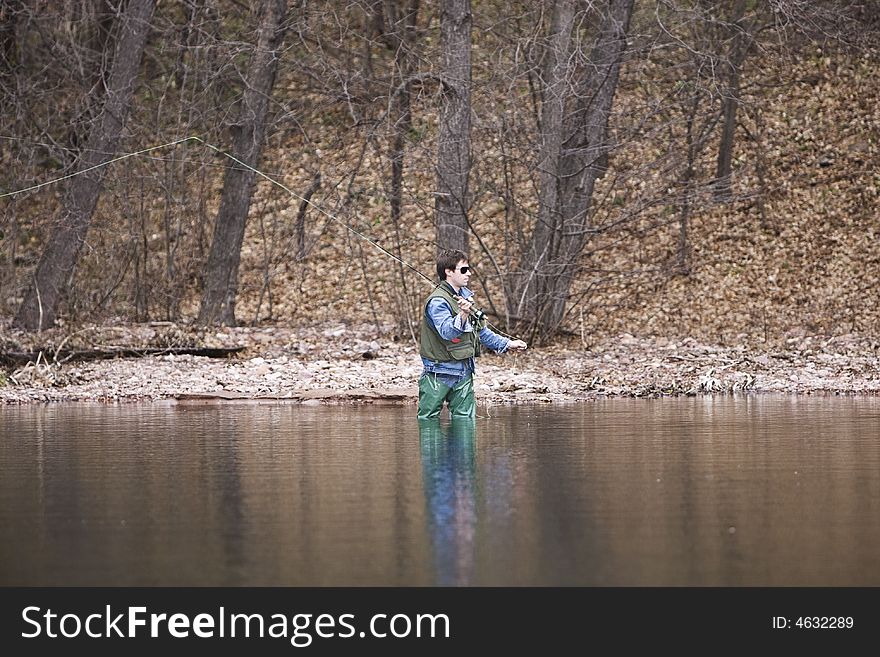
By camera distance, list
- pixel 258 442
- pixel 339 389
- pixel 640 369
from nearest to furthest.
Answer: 1. pixel 258 442
2. pixel 339 389
3. pixel 640 369

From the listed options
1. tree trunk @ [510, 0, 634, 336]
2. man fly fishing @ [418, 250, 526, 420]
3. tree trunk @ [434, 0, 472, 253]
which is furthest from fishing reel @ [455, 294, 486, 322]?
tree trunk @ [434, 0, 472, 253]

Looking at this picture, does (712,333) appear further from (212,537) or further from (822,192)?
(212,537)

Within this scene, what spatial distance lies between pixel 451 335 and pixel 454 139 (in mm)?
10775

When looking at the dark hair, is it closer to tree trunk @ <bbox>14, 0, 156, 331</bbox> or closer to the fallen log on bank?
the fallen log on bank

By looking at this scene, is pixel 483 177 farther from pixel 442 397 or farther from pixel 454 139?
pixel 442 397

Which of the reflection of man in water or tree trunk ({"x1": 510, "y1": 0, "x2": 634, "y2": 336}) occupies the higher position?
tree trunk ({"x1": 510, "y1": 0, "x2": 634, "y2": 336})

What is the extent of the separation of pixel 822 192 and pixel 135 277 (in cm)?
1520

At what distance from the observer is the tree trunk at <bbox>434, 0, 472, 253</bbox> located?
949 inches

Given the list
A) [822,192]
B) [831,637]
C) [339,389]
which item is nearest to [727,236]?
A: [822,192]

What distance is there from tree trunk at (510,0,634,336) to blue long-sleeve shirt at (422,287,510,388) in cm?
911

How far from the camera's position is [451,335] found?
13.8 meters

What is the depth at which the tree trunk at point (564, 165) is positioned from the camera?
23812 millimetres

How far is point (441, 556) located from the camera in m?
7.07

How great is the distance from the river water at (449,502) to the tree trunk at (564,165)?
355 inches
